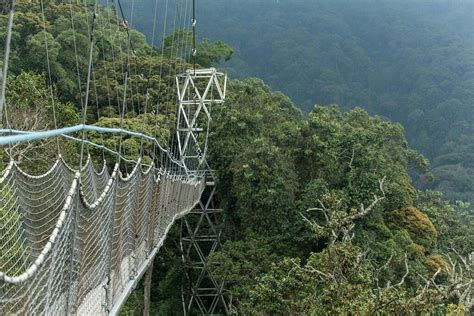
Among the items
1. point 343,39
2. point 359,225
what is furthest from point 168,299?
point 343,39

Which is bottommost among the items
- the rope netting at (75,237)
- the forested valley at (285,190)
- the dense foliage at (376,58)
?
the dense foliage at (376,58)

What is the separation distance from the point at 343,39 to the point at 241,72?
41.7 ft

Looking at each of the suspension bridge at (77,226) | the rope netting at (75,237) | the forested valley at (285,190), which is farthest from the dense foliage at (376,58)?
the rope netting at (75,237)

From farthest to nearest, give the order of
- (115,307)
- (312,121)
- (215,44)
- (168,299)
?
(215,44) < (168,299) < (312,121) < (115,307)

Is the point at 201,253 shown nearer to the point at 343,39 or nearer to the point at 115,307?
the point at 115,307

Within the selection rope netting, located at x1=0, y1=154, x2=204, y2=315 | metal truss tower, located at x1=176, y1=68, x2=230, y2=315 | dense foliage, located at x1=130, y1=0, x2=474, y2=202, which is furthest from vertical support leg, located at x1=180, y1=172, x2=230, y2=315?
dense foliage, located at x1=130, y1=0, x2=474, y2=202

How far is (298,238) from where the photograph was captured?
8.07 metres

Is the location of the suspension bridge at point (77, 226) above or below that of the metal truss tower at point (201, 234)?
above

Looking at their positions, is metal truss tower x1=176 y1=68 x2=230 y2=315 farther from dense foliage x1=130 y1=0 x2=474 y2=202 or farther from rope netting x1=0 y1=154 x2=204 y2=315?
dense foliage x1=130 y1=0 x2=474 y2=202

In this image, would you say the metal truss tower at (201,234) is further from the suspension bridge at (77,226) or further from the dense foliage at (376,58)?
the dense foliage at (376,58)

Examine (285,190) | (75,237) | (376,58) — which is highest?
(75,237)

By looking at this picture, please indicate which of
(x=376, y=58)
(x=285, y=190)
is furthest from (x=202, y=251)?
(x=376, y=58)

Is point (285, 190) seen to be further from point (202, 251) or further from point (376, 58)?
Result: point (376, 58)

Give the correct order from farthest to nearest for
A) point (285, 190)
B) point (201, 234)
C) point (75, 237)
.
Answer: point (201, 234)
point (285, 190)
point (75, 237)
